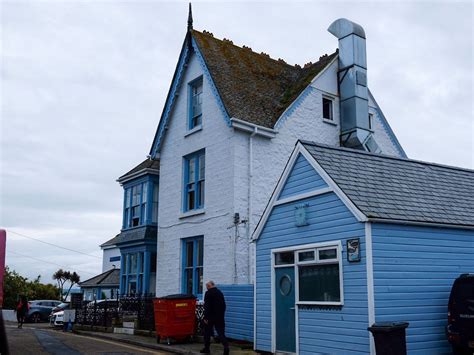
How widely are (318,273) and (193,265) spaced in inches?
361

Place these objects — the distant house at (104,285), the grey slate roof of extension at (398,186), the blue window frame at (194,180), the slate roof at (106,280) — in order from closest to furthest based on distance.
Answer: the grey slate roof of extension at (398,186)
the blue window frame at (194,180)
the distant house at (104,285)
the slate roof at (106,280)

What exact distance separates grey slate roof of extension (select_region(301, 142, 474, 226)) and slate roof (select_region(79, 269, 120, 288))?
25.3 metres

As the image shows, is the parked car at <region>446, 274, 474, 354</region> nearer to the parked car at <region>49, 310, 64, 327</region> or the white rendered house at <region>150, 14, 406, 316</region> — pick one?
the white rendered house at <region>150, 14, 406, 316</region>

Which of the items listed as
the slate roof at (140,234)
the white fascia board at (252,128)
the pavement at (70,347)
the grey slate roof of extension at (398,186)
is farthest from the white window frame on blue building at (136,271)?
the grey slate roof of extension at (398,186)

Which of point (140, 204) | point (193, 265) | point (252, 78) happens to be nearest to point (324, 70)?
point (252, 78)

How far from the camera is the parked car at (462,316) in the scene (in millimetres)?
10844

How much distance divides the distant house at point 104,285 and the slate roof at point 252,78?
18303 millimetres

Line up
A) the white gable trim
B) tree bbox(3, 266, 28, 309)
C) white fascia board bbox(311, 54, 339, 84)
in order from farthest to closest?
1. tree bbox(3, 266, 28, 309)
2. white fascia board bbox(311, 54, 339, 84)
3. the white gable trim

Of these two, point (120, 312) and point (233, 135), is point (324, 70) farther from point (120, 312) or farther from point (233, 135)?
point (120, 312)

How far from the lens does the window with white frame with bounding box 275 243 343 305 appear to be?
1210 centimetres

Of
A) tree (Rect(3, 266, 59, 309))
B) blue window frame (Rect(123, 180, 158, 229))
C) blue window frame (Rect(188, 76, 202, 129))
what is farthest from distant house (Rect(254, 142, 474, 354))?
tree (Rect(3, 266, 59, 309))

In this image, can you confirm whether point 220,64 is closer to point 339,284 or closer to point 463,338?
point 339,284

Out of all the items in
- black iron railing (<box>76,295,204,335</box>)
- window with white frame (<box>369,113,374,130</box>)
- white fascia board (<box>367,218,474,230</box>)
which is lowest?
black iron railing (<box>76,295,204,335</box>)

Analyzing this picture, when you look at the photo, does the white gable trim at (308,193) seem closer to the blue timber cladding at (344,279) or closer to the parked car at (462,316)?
the blue timber cladding at (344,279)
